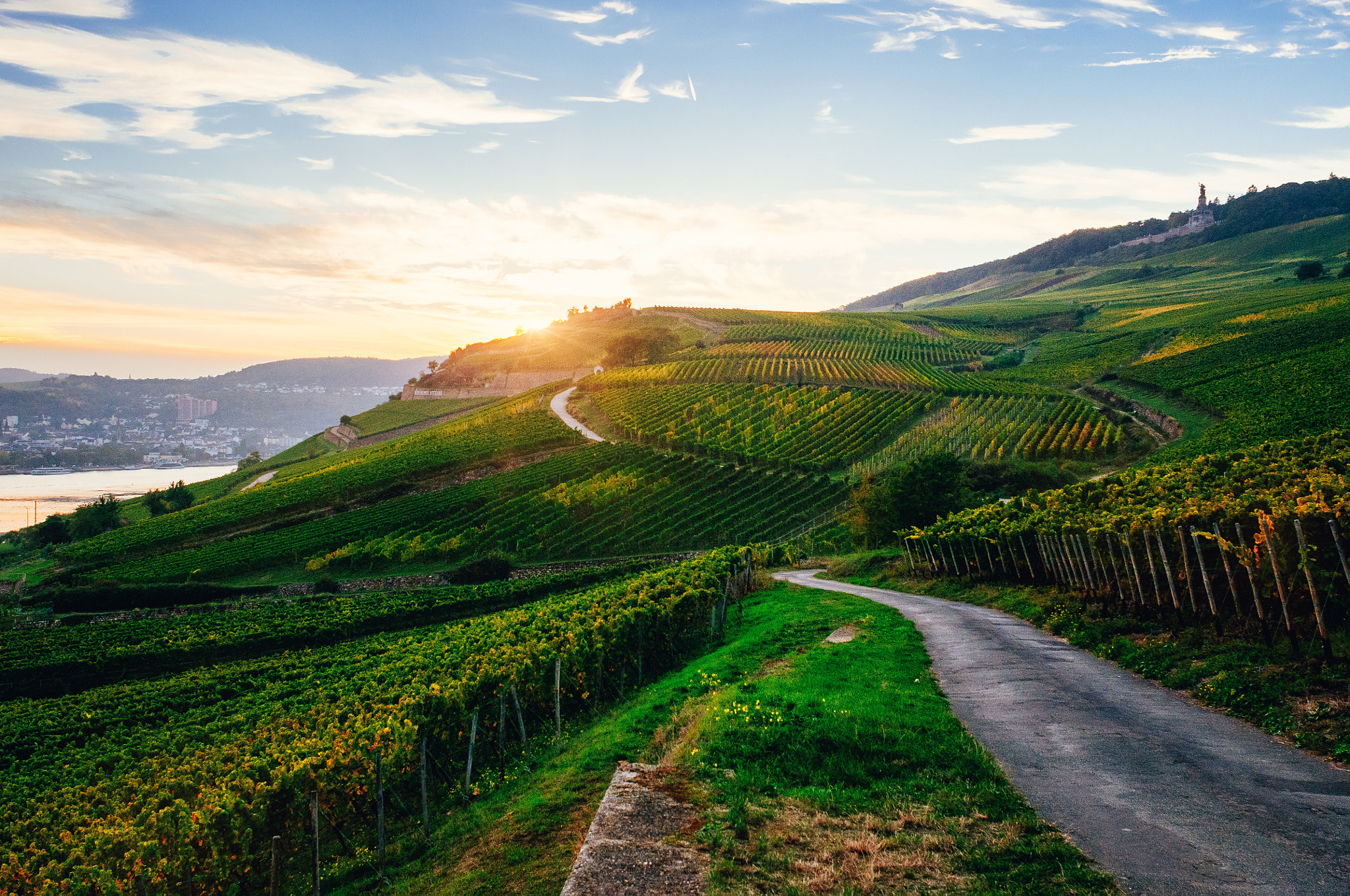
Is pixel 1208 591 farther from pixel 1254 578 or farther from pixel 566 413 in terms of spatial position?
pixel 566 413

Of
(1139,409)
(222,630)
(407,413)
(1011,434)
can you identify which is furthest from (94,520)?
(1139,409)

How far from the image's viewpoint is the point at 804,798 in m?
9.84

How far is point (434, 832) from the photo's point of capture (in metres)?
12.6

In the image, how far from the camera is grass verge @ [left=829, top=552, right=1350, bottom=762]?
10602 millimetres

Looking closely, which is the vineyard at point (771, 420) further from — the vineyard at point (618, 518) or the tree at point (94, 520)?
the tree at point (94, 520)

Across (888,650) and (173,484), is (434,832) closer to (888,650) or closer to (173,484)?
(888,650)

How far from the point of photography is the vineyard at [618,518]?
184 feet

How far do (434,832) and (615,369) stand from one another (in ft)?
393

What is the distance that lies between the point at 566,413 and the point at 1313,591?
95.8 metres

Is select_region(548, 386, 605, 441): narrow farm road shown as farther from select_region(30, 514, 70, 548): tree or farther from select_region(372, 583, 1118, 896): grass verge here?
select_region(372, 583, 1118, 896): grass verge

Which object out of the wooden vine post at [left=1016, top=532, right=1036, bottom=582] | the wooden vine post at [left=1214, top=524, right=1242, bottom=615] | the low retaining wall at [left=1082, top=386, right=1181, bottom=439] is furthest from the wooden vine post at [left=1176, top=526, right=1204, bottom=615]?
the low retaining wall at [left=1082, top=386, right=1181, bottom=439]

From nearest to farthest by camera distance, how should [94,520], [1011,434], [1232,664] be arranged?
[1232,664], [1011,434], [94,520]

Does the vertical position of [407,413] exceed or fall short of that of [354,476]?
it exceeds it

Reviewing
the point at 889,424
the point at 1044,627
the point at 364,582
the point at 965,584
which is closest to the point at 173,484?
the point at 364,582
